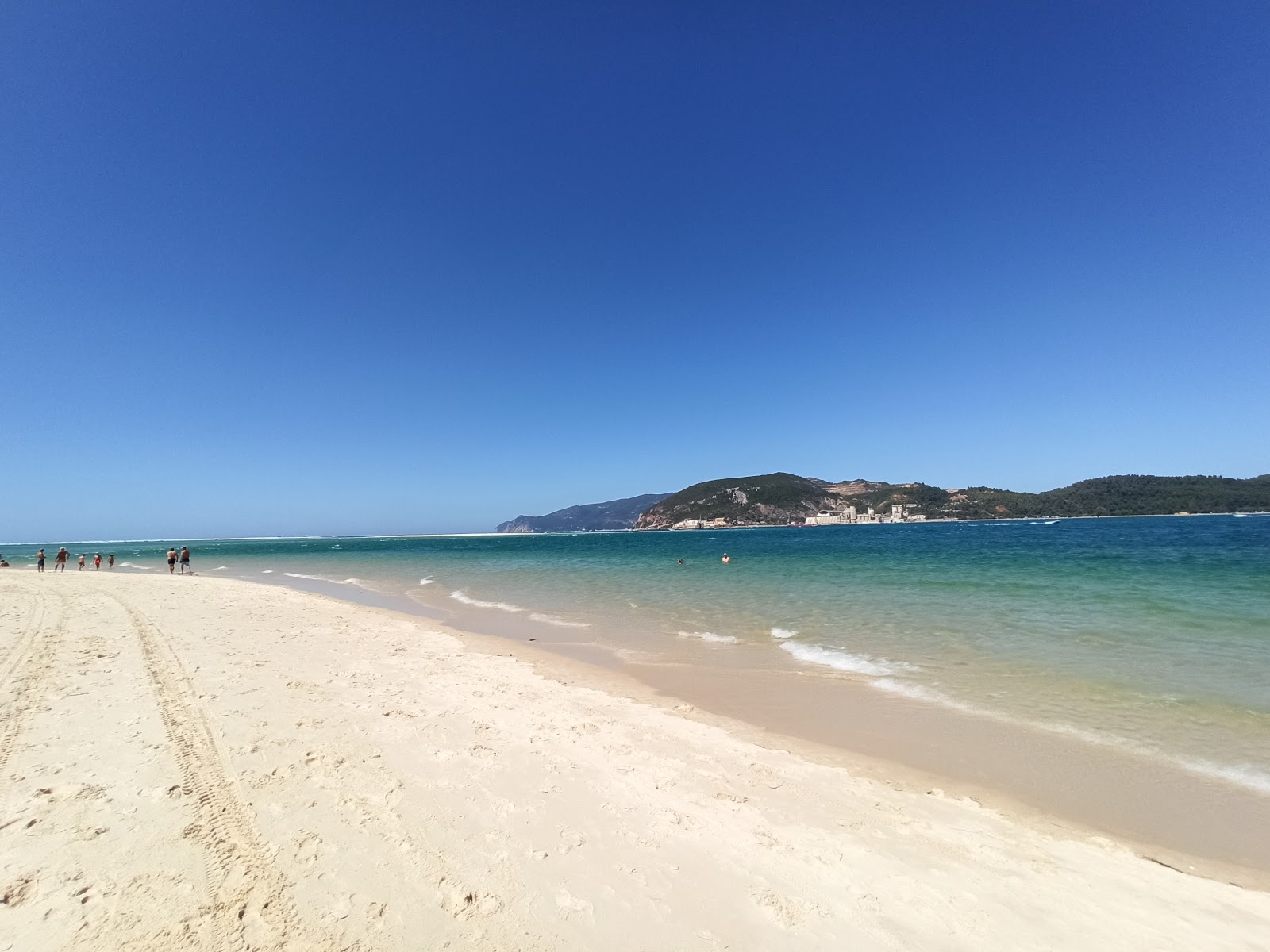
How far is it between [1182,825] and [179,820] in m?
8.38

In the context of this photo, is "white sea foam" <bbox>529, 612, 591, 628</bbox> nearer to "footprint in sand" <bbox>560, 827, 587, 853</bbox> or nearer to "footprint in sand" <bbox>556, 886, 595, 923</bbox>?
"footprint in sand" <bbox>560, 827, 587, 853</bbox>

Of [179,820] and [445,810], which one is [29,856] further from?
[445,810]

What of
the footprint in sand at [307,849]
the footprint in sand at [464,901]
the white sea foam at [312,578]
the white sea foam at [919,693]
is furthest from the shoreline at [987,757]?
the white sea foam at [312,578]

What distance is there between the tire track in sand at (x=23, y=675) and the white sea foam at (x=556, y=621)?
9528 mm

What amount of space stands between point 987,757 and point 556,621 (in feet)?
36.4

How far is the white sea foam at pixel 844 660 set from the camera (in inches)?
372

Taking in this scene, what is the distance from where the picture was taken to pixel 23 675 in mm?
7438

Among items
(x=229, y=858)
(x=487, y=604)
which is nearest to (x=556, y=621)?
(x=487, y=604)

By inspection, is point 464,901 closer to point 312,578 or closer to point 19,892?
point 19,892

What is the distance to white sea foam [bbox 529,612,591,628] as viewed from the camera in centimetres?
1437

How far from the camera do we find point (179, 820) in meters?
3.93

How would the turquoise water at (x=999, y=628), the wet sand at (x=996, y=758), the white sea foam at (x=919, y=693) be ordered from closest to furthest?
1. the wet sand at (x=996, y=758)
2. the turquoise water at (x=999, y=628)
3. the white sea foam at (x=919, y=693)

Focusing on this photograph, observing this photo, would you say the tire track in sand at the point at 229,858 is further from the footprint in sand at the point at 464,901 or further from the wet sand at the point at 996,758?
the wet sand at the point at 996,758

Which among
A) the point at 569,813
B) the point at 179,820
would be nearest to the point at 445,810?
the point at 569,813
